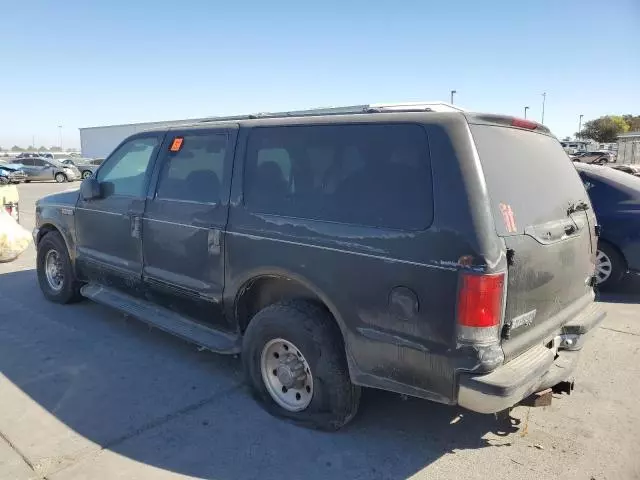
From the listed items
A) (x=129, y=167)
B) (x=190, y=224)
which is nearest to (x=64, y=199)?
(x=129, y=167)

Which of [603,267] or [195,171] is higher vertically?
[195,171]

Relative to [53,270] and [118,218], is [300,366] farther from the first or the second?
[53,270]

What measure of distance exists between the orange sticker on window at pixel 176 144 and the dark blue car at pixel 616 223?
5153mm

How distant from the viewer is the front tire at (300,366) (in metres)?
3.12

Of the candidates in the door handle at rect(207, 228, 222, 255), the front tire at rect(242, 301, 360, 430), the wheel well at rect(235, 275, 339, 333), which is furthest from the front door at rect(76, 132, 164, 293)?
the front tire at rect(242, 301, 360, 430)

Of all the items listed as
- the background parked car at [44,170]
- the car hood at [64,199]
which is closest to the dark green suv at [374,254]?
the car hood at [64,199]

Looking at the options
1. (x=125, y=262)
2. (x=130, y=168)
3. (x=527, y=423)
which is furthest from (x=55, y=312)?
(x=527, y=423)

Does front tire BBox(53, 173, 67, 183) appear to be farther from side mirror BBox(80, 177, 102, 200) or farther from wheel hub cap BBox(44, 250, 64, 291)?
side mirror BBox(80, 177, 102, 200)

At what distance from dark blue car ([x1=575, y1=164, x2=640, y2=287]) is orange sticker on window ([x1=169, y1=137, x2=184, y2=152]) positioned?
515 cm

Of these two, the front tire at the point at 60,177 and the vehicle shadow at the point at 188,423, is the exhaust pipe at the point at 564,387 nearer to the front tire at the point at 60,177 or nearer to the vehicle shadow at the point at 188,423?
the vehicle shadow at the point at 188,423

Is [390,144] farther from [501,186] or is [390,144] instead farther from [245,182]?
[245,182]

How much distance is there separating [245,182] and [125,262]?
1742mm

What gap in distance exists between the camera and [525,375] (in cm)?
269

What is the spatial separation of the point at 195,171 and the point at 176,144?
0.43m
